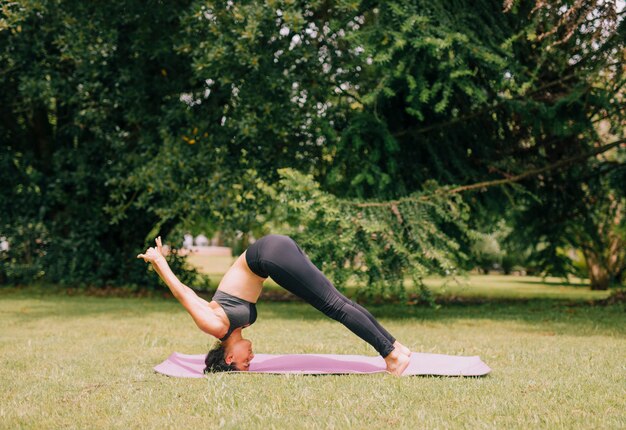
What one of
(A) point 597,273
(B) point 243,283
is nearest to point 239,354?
(B) point 243,283

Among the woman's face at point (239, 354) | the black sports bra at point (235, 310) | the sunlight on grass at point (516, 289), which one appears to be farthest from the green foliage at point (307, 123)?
the woman's face at point (239, 354)

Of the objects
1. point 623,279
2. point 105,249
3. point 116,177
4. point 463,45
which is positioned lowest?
point 623,279

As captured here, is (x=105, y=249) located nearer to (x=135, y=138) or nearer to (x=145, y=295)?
(x=145, y=295)

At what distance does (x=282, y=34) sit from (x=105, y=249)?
6685 millimetres

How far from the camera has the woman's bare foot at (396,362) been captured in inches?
206

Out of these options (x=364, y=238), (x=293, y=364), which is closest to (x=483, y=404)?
(x=293, y=364)

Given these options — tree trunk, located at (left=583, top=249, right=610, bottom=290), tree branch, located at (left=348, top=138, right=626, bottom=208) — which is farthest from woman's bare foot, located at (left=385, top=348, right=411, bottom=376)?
tree trunk, located at (left=583, top=249, right=610, bottom=290)

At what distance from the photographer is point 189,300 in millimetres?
5098

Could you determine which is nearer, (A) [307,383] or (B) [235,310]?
(A) [307,383]

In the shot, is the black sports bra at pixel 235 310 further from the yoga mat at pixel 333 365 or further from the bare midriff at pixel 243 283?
the yoga mat at pixel 333 365

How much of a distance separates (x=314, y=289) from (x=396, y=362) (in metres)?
0.86

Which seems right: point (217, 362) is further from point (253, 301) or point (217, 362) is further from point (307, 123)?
point (307, 123)

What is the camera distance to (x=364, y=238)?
9.48 m

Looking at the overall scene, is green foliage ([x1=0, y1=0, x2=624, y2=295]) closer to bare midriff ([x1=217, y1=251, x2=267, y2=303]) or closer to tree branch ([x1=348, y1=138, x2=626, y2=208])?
tree branch ([x1=348, y1=138, x2=626, y2=208])
